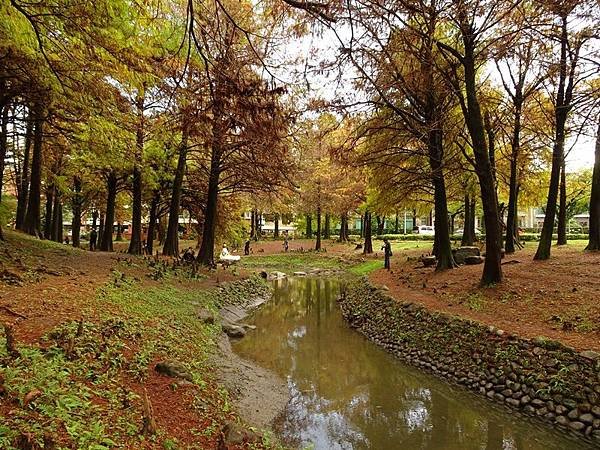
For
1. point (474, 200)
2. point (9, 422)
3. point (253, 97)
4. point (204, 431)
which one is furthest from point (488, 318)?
point (474, 200)

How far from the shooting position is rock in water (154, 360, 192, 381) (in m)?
5.74

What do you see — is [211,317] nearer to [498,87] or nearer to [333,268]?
[498,87]

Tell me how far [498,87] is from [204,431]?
17.4 m

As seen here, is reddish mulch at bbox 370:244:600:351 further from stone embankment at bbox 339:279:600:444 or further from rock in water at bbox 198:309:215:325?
rock in water at bbox 198:309:215:325

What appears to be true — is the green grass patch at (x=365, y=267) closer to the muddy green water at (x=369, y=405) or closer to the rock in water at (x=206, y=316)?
the muddy green water at (x=369, y=405)

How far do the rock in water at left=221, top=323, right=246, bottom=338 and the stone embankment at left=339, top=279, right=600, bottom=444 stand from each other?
3445 millimetres

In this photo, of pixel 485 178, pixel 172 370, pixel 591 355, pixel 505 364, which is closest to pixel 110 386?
pixel 172 370

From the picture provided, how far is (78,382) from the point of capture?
441 centimetres

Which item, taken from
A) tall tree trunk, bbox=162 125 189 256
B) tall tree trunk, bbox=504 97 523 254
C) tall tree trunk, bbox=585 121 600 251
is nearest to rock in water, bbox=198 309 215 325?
tall tree trunk, bbox=162 125 189 256

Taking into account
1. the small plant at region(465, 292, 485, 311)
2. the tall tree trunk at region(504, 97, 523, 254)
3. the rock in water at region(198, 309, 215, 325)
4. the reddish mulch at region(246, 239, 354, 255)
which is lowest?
the rock in water at region(198, 309, 215, 325)

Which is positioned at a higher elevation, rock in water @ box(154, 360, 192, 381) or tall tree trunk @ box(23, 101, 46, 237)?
tall tree trunk @ box(23, 101, 46, 237)

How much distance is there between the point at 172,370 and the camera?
5.78m

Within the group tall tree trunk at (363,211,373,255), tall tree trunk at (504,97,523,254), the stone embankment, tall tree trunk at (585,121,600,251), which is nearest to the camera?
the stone embankment

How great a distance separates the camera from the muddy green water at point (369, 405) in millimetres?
5797
